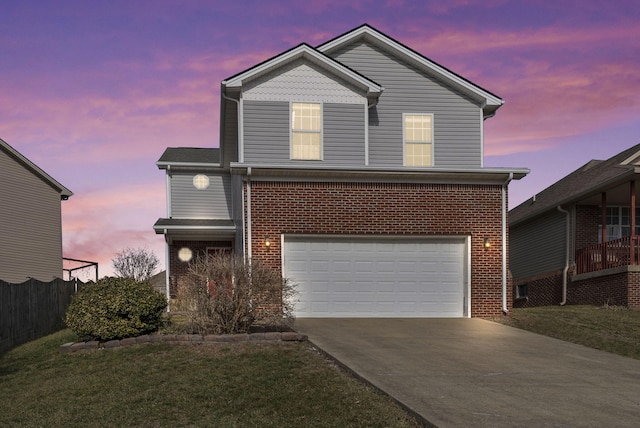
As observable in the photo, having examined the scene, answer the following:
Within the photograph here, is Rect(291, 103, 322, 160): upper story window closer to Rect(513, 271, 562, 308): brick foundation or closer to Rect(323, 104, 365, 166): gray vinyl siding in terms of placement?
Rect(323, 104, 365, 166): gray vinyl siding

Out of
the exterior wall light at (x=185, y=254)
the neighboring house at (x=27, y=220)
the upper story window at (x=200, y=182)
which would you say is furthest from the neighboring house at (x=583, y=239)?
the neighboring house at (x=27, y=220)

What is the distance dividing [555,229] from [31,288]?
20.7 meters

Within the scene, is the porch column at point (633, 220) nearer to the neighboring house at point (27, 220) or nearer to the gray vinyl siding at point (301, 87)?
the gray vinyl siding at point (301, 87)

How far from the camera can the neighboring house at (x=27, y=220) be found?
94.0 ft

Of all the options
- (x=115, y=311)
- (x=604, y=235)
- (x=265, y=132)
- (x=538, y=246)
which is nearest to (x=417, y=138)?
(x=265, y=132)

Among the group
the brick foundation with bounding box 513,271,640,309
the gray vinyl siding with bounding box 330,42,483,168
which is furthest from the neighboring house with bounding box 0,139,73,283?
the brick foundation with bounding box 513,271,640,309

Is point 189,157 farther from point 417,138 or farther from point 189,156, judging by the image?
point 417,138

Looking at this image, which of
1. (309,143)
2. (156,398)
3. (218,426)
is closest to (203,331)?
(156,398)

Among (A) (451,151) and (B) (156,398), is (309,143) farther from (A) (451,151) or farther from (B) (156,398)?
(B) (156,398)

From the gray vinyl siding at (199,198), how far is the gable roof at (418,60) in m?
7.94

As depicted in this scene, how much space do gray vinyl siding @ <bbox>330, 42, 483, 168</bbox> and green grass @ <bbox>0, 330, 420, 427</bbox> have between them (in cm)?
980

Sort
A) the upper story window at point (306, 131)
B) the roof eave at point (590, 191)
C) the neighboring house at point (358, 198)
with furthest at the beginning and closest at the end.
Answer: the roof eave at point (590, 191)
the upper story window at point (306, 131)
the neighboring house at point (358, 198)

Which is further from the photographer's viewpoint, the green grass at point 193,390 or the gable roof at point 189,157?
the gable roof at point 189,157

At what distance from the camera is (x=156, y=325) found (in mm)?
13633
